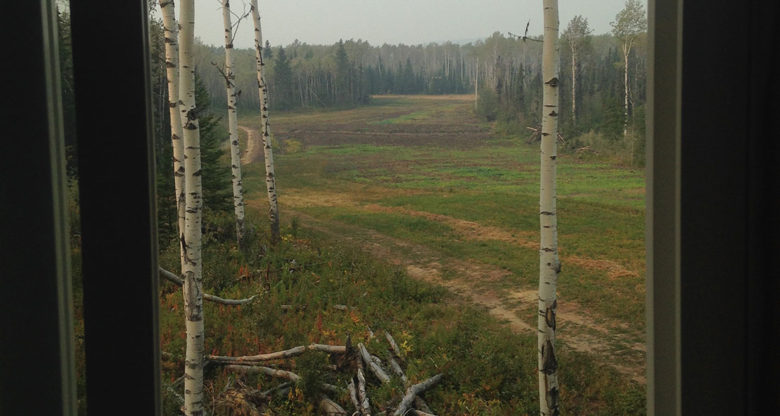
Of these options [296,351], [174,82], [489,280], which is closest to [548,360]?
[489,280]

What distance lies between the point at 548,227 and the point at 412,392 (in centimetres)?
82

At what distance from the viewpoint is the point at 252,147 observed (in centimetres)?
265

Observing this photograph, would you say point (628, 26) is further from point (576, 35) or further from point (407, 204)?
point (407, 204)

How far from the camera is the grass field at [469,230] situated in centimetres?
233

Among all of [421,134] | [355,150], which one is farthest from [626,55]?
[355,150]

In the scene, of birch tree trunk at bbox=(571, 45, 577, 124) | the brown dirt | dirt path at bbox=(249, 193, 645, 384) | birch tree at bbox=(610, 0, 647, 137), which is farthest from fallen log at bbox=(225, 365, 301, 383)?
birch tree at bbox=(610, 0, 647, 137)

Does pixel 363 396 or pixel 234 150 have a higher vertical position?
pixel 234 150

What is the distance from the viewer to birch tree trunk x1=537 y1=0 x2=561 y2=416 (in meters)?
2.17

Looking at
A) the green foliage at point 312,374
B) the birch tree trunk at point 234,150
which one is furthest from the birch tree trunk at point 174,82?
the green foliage at point 312,374

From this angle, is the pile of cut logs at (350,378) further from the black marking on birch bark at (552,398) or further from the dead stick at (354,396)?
the black marking on birch bark at (552,398)

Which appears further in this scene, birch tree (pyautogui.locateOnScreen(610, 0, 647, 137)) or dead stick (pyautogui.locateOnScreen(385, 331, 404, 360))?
dead stick (pyautogui.locateOnScreen(385, 331, 404, 360))

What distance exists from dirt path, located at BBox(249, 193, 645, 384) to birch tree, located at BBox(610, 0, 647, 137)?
745 millimetres

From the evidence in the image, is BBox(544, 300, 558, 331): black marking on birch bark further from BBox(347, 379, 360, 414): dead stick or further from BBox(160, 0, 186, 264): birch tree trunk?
BBox(160, 0, 186, 264): birch tree trunk

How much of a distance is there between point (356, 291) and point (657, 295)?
1.85 metres
